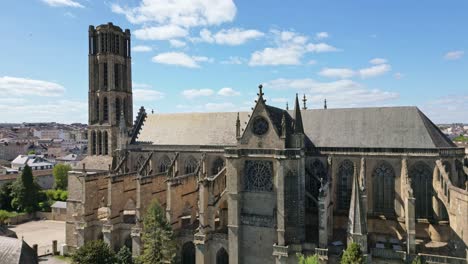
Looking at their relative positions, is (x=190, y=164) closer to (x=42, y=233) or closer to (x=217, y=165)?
(x=217, y=165)

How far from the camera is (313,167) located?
36062 mm

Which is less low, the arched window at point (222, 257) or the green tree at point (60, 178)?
the green tree at point (60, 178)

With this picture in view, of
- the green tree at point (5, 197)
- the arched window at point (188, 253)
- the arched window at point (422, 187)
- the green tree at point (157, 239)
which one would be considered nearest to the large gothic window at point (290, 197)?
the arched window at point (188, 253)

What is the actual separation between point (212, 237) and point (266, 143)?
1111 cm

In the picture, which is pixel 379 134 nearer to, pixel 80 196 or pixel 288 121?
pixel 288 121

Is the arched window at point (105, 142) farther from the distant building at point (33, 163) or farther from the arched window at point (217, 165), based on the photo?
the distant building at point (33, 163)

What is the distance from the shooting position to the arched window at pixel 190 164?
4384 centimetres

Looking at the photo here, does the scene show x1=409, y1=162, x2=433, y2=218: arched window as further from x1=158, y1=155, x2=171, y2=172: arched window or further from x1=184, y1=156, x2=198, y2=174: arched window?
x1=158, y1=155, x2=171, y2=172: arched window

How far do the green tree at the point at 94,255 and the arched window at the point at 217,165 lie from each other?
614 inches

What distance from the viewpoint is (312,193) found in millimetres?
34125

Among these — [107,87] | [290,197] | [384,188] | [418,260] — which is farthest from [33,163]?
[418,260]

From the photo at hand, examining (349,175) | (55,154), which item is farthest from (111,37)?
(55,154)

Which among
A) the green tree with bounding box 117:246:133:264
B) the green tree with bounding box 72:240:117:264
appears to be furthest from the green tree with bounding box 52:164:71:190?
the green tree with bounding box 72:240:117:264

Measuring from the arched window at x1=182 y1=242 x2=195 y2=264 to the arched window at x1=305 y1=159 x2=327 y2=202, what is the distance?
13.9m
